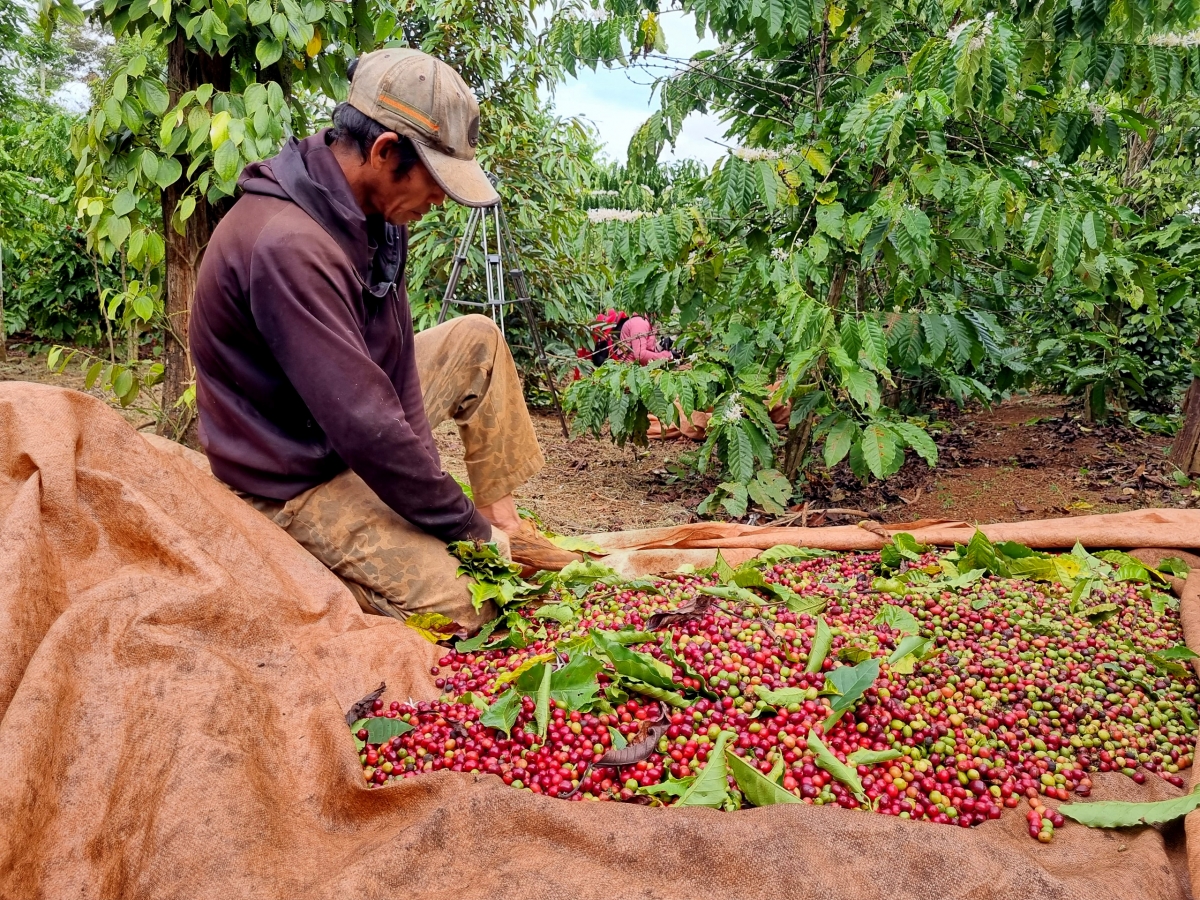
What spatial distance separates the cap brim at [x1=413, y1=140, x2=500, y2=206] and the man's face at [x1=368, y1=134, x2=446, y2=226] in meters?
→ 0.03

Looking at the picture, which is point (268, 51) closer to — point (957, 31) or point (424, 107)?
point (424, 107)

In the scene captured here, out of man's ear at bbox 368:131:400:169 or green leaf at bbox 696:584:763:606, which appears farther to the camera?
green leaf at bbox 696:584:763:606

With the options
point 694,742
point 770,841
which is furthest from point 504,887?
point 694,742

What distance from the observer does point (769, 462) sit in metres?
3.63

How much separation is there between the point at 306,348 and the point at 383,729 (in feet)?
2.65

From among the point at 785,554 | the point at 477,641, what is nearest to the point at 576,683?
the point at 477,641

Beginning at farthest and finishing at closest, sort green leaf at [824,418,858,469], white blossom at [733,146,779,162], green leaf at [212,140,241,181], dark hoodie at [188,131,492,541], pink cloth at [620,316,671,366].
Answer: pink cloth at [620,316,671,366] → green leaf at [824,418,858,469] → white blossom at [733,146,779,162] → green leaf at [212,140,241,181] → dark hoodie at [188,131,492,541]

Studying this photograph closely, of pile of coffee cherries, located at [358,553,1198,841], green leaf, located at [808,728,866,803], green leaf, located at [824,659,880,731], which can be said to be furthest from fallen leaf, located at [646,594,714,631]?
green leaf, located at [808,728,866,803]

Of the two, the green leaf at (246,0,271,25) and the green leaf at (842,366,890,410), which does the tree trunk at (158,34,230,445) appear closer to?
the green leaf at (246,0,271,25)

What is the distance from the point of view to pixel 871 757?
1.55 metres

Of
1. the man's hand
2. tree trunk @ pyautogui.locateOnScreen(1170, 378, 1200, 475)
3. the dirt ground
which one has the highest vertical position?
the man's hand

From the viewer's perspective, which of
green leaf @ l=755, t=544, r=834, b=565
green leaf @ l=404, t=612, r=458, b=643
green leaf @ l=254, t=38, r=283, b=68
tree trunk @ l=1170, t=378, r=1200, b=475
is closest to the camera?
green leaf @ l=404, t=612, r=458, b=643

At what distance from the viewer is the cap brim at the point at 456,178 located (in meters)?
2.05

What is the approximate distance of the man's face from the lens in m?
2.09
